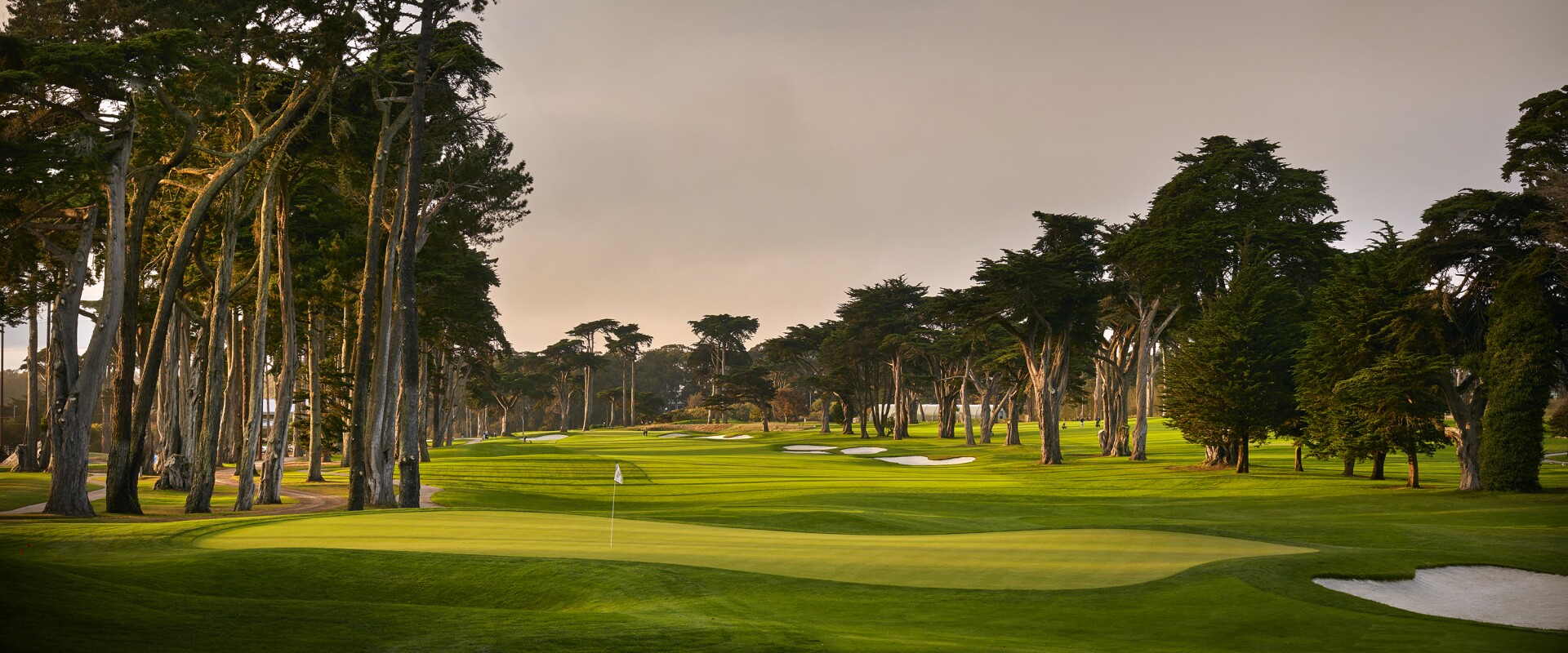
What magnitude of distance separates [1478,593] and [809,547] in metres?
9.90

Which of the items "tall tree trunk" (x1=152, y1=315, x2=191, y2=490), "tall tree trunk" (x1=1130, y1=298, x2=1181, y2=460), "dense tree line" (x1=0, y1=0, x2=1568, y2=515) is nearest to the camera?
"dense tree line" (x1=0, y1=0, x2=1568, y2=515)

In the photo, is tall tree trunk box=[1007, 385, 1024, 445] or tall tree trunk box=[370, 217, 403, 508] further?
tall tree trunk box=[1007, 385, 1024, 445]

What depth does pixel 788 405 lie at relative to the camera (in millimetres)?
116312

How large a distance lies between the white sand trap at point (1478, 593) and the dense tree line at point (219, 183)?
22742 millimetres

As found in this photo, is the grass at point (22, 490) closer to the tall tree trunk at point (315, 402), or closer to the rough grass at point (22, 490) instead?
the rough grass at point (22, 490)

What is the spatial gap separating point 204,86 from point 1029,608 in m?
25.2

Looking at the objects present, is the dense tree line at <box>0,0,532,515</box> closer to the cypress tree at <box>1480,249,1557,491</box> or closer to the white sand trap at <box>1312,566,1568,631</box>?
the white sand trap at <box>1312,566,1568,631</box>

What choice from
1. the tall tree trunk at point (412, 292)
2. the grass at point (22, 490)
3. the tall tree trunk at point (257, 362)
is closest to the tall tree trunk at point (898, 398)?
the tall tree trunk at point (412, 292)

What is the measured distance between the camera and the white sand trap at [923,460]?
56406 mm

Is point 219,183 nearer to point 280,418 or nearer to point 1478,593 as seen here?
point 280,418

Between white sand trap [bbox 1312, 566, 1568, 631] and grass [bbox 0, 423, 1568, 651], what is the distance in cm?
40

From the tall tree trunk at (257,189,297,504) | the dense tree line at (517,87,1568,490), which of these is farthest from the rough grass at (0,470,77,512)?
the dense tree line at (517,87,1568,490)

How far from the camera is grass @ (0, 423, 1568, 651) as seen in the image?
25.8 feet

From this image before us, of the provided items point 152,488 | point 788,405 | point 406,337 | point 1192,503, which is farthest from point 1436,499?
point 788,405
